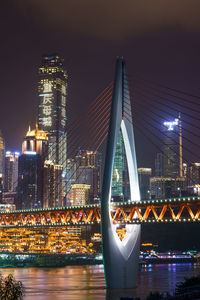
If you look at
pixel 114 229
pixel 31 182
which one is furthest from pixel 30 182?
pixel 114 229

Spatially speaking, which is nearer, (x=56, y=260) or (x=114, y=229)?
(x=114, y=229)

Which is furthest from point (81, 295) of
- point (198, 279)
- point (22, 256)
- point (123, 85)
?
point (22, 256)

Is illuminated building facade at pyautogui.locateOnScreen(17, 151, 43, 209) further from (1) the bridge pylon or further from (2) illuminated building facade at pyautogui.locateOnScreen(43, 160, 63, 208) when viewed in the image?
(1) the bridge pylon

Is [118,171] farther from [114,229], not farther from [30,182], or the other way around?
[114,229]

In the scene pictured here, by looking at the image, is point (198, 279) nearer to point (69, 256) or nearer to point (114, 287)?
point (114, 287)

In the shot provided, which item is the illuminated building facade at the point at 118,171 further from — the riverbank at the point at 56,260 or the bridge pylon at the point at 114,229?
the bridge pylon at the point at 114,229

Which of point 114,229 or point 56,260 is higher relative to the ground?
point 114,229

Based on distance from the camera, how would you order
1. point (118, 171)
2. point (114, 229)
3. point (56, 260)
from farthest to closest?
1. point (118, 171)
2. point (56, 260)
3. point (114, 229)

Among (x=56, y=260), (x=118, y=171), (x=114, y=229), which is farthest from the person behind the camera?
(x=118, y=171)

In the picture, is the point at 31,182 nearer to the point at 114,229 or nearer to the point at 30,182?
the point at 30,182
